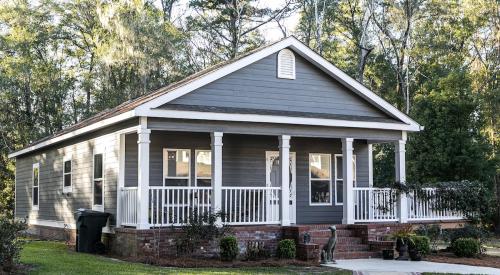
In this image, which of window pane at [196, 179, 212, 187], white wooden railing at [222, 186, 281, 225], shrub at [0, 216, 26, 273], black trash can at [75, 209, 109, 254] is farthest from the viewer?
window pane at [196, 179, 212, 187]

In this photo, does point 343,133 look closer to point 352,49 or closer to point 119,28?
point 119,28

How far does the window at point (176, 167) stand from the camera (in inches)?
694

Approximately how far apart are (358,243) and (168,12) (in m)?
30.0

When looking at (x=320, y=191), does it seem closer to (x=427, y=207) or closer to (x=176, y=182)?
(x=427, y=207)

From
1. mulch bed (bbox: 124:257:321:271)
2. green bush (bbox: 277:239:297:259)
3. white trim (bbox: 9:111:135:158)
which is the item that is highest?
white trim (bbox: 9:111:135:158)

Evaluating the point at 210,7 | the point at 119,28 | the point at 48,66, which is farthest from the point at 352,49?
the point at 48,66

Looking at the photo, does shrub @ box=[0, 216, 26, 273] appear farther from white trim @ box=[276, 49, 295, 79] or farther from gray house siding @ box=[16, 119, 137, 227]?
white trim @ box=[276, 49, 295, 79]

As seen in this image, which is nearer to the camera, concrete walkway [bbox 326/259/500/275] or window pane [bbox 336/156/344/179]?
concrete walkway [bbox 326/259/500/275]

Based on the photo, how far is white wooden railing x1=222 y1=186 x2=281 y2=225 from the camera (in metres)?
15.9

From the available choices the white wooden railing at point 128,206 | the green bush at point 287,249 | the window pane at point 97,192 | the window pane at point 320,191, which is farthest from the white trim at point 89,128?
the window pane at point 320,191

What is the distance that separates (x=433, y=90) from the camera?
28.9 meters

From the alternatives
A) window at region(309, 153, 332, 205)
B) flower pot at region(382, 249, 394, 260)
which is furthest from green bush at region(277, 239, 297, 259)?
window at region(309, 153, 332, 205)

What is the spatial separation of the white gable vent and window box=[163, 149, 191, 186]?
3.45m

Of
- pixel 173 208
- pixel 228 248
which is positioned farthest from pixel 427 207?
pixel 173 208
